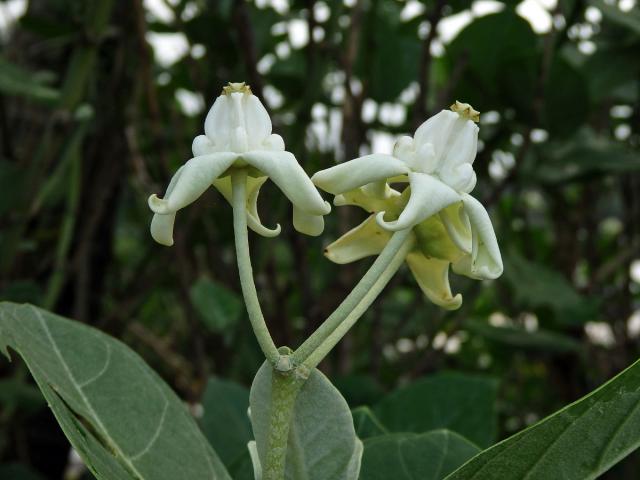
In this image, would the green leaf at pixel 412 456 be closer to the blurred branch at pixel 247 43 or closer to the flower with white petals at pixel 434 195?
the flower with white petals at pixel 434 195

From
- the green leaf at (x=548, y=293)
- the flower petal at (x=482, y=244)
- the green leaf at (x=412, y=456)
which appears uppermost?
the flower petal at (x=482, y=244)

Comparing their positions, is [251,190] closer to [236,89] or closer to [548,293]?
[236,89]

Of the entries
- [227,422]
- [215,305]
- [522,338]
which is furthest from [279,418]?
[522,338]

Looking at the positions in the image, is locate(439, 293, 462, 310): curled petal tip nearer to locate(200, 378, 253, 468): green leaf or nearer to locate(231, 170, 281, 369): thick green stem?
locate(231, 170, 281, 369): thick green stem

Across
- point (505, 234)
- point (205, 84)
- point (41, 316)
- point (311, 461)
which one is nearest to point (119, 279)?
point (205, 84)

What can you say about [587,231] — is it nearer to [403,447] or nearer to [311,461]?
[403,447]

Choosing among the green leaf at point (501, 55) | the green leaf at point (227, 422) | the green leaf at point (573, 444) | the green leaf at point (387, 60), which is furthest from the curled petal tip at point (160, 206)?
the green leaf at point (387, 60)

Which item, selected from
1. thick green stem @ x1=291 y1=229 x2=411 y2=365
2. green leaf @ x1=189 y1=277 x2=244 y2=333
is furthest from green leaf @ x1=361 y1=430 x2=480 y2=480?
green leaf @ x1=189 y1=277 x2=244 y2=333
